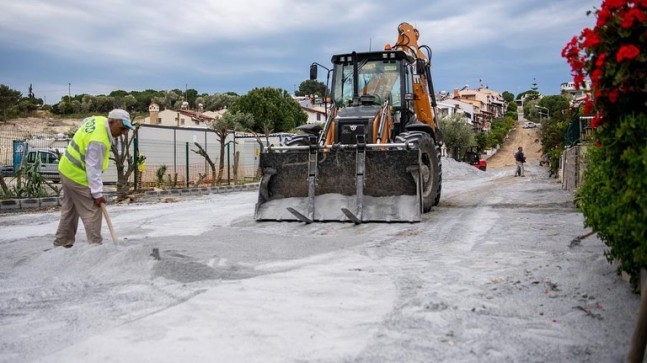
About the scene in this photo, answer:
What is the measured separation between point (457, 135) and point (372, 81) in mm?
51875

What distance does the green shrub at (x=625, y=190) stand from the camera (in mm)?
3624

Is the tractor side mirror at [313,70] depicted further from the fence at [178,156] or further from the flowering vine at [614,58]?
the fence at [178,156]

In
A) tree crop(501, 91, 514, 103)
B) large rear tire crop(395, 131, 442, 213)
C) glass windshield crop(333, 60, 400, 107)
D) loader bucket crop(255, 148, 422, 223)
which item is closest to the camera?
loader bucket crop(255, 148, 422, 223)

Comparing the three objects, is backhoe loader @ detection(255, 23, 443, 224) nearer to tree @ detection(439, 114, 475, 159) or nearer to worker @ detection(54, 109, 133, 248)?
worker @ detection(54, 109, 133, 248)

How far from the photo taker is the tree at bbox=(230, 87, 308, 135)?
2579 inches

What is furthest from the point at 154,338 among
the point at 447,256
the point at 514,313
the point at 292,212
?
the point at 292,212

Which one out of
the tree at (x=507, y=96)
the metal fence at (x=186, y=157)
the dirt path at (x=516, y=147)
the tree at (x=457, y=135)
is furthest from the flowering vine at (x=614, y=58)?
the tree at (x=507, y=96)

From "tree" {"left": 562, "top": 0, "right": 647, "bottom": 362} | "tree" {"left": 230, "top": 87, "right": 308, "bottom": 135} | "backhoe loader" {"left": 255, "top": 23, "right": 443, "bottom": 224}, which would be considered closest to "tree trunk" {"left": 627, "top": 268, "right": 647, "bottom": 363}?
"tree" {"left": 562, "top": 0, "right": 647, "bottom": 362}

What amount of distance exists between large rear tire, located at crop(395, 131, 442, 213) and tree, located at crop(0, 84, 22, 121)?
2210 inches

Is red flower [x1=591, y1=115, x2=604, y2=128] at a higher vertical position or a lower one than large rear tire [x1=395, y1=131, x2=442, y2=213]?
higher

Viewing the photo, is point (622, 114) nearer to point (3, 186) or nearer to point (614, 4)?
point (614, 4)

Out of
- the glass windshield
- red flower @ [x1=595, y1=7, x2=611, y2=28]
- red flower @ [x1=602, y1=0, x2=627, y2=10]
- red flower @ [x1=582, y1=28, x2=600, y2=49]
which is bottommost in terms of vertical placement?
red flower @ [x1=582, y1=28, x2=600, y2=49]

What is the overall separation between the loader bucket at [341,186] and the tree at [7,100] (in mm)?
55447

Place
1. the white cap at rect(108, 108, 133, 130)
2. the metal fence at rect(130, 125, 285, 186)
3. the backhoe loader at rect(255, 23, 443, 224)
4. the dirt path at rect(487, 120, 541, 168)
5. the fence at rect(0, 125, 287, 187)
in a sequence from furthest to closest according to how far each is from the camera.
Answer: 1. the dirt path at rect(487, 120, 541, 168)
2. the metal fence at rect(130, 125, 285, 186)
3. the fence at rect(0, 125, 287, 187)
4. the backhoe loader at rect(255, 23, 443, 224)
5. the white cap at rect(108, 108, 133, 130)
